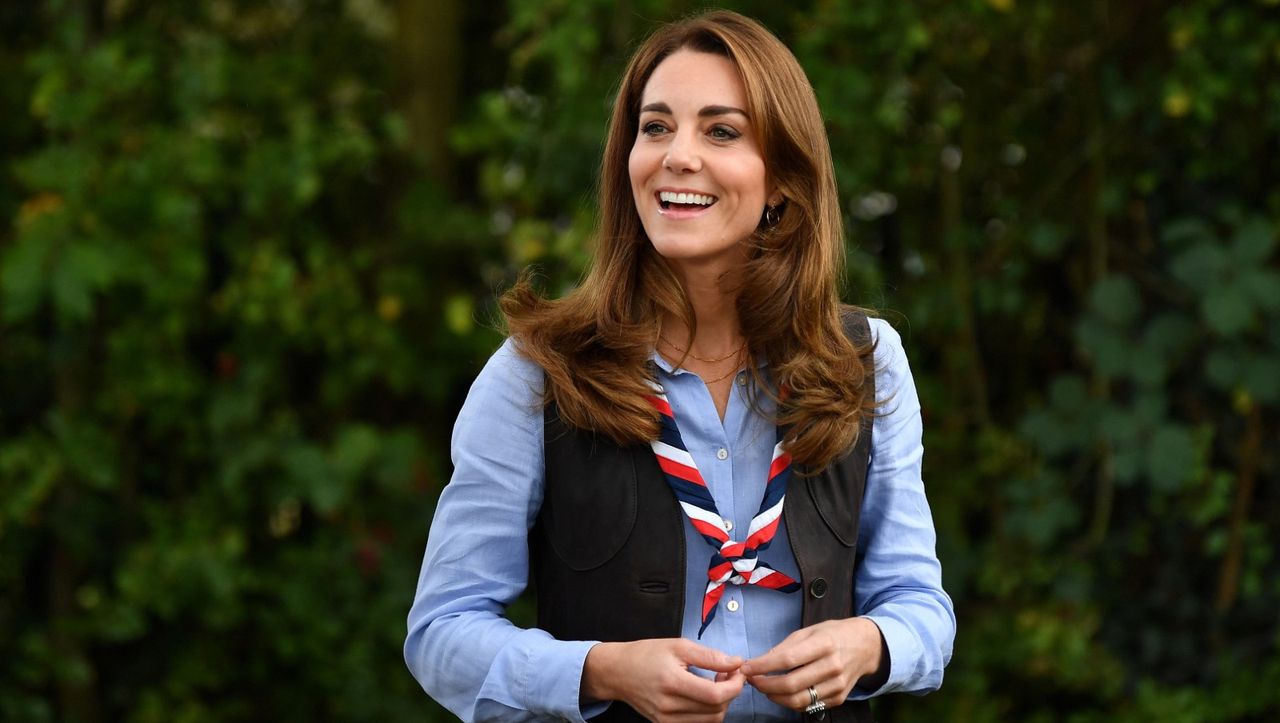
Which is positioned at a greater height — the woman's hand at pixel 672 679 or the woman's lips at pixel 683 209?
the woman's lips at pixel 683 209

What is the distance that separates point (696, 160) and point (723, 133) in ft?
0.18

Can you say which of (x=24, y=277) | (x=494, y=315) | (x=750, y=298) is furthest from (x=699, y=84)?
(x=24, y=277)

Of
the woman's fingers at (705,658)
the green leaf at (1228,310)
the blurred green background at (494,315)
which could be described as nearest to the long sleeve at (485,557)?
the woman's fingers at (705,658)

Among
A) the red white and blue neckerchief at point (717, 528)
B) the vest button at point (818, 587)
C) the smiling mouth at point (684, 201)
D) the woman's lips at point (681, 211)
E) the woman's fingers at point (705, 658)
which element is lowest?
the woman's fingers at point (705, 658)

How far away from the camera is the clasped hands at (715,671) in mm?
1558

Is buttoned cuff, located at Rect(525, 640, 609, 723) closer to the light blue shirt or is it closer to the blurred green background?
the light blue shirt

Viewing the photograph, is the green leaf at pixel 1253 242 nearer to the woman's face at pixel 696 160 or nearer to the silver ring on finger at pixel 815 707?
the woman's face at pixel 696 160

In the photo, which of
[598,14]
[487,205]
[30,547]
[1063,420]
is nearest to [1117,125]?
[1063,420]

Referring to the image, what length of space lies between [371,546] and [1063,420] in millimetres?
1921

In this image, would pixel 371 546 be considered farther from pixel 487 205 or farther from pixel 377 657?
pixel 487 205

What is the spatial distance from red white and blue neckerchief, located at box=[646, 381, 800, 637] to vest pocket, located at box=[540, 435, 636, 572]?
0.16 feet

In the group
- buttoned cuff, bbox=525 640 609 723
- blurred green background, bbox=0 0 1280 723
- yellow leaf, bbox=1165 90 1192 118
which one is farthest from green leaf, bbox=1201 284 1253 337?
buttoned cuff, bbox=525 640 609 723

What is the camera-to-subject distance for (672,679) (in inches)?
61.0

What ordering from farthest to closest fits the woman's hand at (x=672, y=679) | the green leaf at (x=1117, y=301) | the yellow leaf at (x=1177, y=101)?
the green leaf at (x=1117, y=301) → the yellow leaf at (x=1177, y=101) → the woman's hand at (x=672, y=679)
